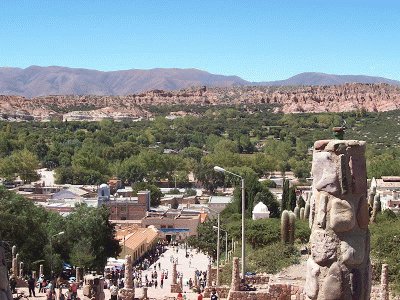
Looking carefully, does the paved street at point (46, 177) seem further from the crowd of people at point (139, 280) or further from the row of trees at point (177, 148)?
the crowd of people at point (139, 280)

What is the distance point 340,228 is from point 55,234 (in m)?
26.9

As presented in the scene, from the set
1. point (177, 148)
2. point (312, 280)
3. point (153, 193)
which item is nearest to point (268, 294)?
point (312, 280)

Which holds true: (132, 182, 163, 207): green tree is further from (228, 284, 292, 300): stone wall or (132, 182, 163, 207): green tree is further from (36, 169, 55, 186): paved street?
(228, 284, 292, 300): stone wall

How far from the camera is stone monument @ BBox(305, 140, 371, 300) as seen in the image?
8008 millimetres

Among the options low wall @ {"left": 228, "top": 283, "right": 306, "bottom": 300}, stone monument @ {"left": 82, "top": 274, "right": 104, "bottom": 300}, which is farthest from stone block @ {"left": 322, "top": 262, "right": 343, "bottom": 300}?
stone monument @ {"left": 82, "top": 274, "right": 104, "bottom": 300}

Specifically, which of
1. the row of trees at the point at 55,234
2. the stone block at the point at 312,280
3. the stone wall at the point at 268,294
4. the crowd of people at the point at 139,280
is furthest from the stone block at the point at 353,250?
the row of trees at the point at 55,234

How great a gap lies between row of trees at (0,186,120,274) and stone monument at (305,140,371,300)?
74.2 ft

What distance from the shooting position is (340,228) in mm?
7996

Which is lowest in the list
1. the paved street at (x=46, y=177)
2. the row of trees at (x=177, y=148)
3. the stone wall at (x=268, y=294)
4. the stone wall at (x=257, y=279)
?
the paved street at (x=46, y=177)

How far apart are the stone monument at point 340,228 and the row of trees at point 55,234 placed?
22.6m

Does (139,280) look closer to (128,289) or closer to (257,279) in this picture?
(257,279)

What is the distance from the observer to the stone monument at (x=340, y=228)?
8008 mm

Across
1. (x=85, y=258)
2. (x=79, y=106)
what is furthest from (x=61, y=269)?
(x=79, y=106)

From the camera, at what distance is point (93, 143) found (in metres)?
102
